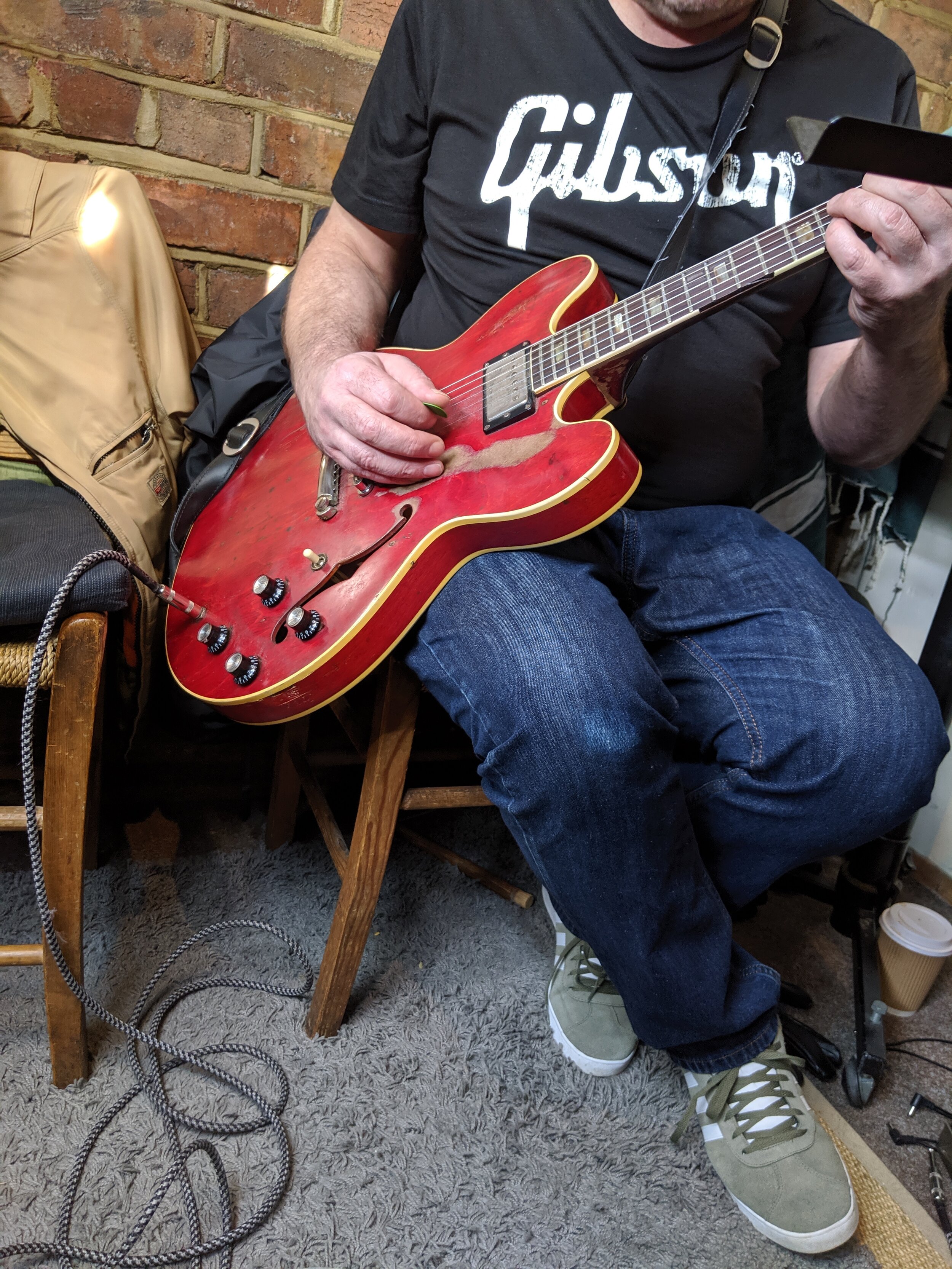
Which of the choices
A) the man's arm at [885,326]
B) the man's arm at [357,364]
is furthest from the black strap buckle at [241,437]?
the man's arm at [885,326]

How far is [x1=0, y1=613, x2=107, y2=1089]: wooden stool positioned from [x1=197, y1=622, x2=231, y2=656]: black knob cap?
92 mm

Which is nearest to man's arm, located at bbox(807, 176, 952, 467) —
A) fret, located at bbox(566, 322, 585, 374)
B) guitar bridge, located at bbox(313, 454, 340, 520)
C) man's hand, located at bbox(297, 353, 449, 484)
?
fret, located at bbox(566, 322, 585, 374)

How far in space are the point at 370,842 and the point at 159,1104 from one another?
306 mm

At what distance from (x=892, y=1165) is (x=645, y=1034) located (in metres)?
0.32

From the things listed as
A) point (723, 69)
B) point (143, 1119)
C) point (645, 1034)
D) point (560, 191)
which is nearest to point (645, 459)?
point (560, 191)

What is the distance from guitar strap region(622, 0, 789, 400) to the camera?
886 millimetres

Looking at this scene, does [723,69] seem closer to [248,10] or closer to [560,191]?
[560,191]

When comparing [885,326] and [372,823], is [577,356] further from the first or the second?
[372,823]

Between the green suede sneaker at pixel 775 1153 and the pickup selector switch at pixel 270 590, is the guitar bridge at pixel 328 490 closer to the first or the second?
the pickup selector switch at pixel 270 590

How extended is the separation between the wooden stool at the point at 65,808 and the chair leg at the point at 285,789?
1.08 feet

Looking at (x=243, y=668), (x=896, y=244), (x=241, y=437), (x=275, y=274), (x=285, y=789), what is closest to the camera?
(x=896, y=244)

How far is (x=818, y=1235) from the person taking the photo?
2.43ft

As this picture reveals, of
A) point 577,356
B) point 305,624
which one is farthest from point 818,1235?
point 577,356

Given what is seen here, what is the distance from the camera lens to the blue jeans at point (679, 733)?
709mm
